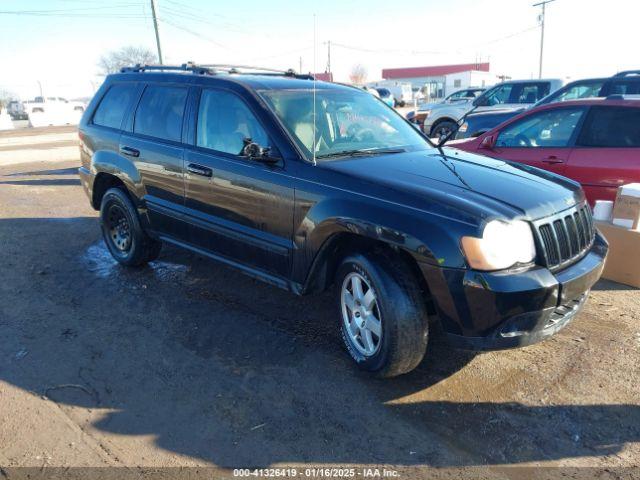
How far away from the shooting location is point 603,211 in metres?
4.92

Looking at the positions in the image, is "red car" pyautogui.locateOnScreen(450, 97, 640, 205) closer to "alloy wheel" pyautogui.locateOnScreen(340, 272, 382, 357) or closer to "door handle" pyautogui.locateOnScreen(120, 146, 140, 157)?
"alloy wheel" pyautogui.locateOnScreen(340, 272, 382, 357)

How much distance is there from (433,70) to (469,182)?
256 feet

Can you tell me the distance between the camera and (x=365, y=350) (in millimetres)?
3305

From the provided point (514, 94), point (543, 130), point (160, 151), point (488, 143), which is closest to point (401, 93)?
point (514, 94)

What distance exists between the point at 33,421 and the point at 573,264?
332 centimetres

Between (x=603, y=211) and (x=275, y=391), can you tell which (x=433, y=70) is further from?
(x=275, y=391)

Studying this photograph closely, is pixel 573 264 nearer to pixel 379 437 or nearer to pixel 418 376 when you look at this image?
pixel 418 376

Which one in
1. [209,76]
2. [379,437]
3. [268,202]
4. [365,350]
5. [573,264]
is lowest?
[379,437]

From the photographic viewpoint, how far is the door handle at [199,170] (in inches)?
159

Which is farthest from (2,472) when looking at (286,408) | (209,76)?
(209,76)

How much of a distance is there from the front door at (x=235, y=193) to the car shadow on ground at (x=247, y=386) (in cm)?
60

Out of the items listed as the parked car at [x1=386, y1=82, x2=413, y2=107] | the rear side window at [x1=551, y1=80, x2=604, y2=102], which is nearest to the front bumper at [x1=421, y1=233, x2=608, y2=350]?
the rear side window at [x1=551, y1=80, x2=604, y2=102]

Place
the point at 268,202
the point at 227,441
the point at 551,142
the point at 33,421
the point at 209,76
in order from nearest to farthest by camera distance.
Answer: the point at 227,441 < the point at 33,421 < the point at 268,202 < the point at 209,76 < the point at 551,142

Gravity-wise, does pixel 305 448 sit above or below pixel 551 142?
below
